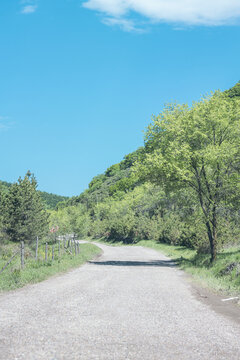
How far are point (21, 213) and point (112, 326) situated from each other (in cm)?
4930

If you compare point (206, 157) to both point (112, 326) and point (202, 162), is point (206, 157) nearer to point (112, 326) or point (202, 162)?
point (202, 162)

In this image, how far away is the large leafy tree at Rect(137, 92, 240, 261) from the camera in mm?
23266

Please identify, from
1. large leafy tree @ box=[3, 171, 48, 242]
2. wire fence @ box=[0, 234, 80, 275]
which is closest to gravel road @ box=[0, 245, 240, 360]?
wire fence @ box=[0, 234, 80, 275]

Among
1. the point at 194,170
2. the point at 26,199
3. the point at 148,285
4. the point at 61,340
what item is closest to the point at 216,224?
the point at 194,170

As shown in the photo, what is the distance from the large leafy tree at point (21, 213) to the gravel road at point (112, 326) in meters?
42.9

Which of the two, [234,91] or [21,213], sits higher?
[234,91]

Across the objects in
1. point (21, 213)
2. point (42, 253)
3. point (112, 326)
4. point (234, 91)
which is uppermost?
point (234, 91)

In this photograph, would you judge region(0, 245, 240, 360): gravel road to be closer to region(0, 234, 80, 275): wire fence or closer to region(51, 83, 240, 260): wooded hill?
region(0, 234, 80, 275): wire fence

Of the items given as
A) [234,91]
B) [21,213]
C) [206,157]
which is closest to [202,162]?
[206,157]

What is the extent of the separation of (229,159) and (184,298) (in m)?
12.8

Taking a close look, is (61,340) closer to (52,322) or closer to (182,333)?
(52,322)

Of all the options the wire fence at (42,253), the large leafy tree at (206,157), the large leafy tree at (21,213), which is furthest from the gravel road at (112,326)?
the large leafy tree at (21,213)

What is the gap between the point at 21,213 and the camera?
55.1 m

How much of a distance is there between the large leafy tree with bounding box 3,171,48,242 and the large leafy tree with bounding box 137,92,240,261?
33.5m
